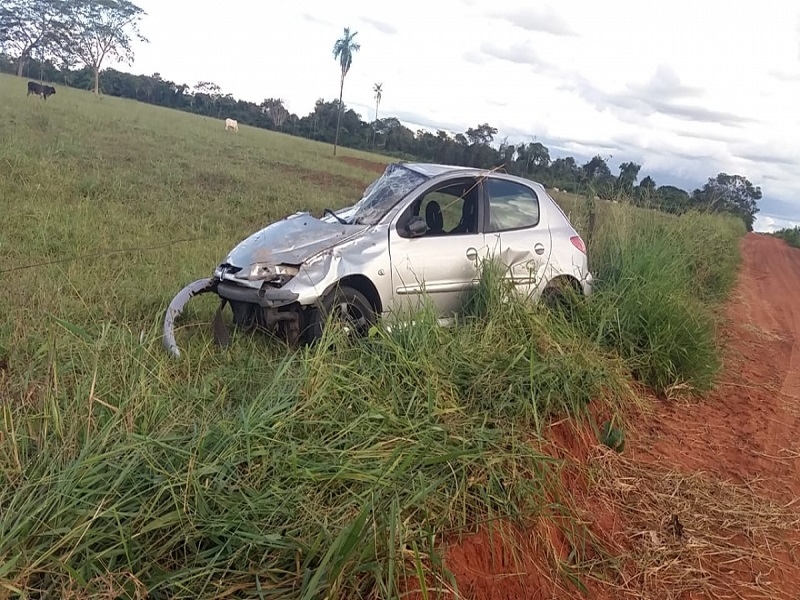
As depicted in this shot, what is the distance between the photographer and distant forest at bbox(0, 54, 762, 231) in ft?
34.4

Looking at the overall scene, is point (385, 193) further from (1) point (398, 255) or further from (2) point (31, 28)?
(2) point (31, 28)

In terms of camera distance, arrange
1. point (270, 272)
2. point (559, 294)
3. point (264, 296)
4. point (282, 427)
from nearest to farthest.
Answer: point (282, 427) < point (264, 296) < point (270, 272) < point (559, 294)

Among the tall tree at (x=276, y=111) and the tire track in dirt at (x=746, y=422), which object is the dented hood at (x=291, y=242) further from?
the tall tree at (x=276, y=111)

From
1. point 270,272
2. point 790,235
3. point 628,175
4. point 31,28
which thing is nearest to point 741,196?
point 790,235

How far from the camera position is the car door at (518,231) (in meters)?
6.26

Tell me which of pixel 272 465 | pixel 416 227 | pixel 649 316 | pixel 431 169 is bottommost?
pixel 272 465

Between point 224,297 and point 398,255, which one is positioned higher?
point 398,255

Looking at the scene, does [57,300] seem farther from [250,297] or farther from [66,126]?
[66,126]

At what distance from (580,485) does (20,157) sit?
12281 millimetres

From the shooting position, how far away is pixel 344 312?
5352 millimetres

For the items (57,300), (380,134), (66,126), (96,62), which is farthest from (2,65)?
(57,300)

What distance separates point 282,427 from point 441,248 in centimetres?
293

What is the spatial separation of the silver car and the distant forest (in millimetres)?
687

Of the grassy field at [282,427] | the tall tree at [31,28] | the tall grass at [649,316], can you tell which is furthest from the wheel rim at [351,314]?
the tall tree at [31,28]
